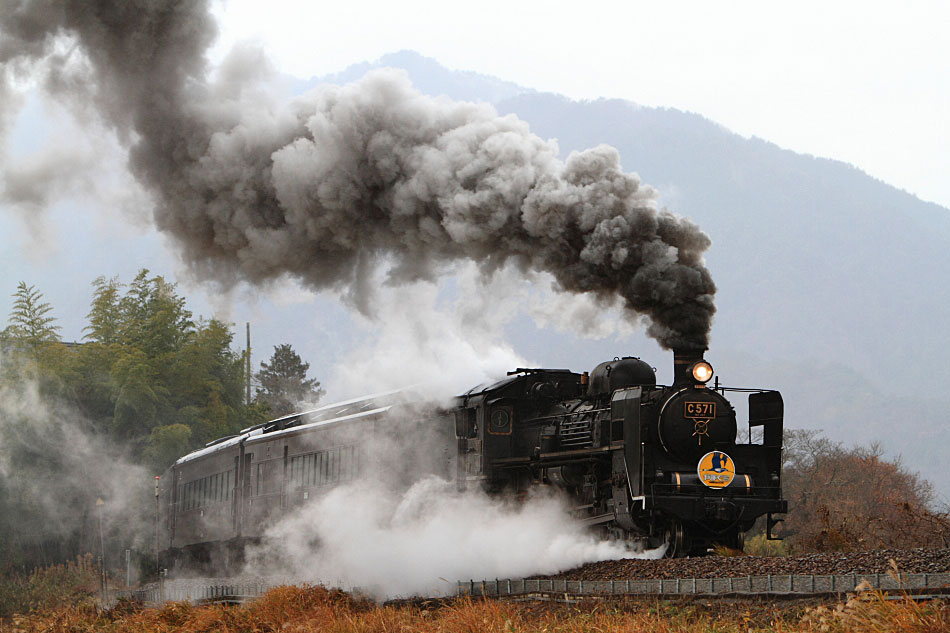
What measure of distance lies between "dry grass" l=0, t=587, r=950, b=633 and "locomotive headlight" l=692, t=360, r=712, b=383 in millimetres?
3819

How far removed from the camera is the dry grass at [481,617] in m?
6.83

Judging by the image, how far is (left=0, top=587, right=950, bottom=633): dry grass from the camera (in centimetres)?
683

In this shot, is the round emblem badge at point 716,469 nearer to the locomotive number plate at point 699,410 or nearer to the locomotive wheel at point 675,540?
the locomotive number plate at point 699,410

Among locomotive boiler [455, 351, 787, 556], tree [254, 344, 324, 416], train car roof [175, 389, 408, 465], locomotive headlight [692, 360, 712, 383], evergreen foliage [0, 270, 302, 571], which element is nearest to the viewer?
locomotive boiler [455, 351, 787, 556]

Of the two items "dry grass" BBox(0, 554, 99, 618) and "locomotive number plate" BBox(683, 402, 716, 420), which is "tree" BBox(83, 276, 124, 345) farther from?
"locomotive number plate" BBox(683, 402, 716, 420)

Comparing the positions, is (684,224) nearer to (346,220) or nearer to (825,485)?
(346,220)

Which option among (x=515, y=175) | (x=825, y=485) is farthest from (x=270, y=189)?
(x=825, y=485)

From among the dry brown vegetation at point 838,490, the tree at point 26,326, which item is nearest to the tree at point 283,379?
the tree at point 26,326

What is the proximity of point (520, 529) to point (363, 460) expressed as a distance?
317cm

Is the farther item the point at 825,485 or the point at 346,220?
the point at 825,485

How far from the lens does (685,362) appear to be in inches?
545

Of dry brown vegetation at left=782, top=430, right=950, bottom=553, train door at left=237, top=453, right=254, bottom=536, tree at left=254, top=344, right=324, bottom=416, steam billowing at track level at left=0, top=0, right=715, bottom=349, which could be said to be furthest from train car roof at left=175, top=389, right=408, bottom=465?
tree at left=254, top=344, right=324, bottom=416

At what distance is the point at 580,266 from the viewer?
16.0m

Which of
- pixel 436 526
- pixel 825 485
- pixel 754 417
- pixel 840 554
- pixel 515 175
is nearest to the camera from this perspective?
pixel 840 554
